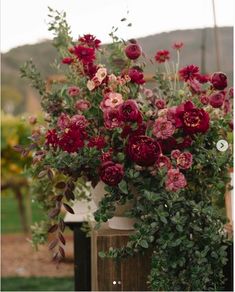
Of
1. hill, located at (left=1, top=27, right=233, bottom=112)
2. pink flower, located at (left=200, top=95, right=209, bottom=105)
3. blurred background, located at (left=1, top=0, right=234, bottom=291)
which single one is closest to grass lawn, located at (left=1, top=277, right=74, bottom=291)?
blurred background, located at (left=1, top=0, right=234, bottom=291)

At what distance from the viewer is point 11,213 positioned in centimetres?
436

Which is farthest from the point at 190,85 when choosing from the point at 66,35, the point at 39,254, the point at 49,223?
the point at 39,254

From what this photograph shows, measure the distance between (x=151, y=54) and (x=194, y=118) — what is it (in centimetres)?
137

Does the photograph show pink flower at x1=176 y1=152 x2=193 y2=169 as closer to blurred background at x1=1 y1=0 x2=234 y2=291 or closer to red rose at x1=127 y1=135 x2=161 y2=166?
red rose at x1=127 y1=135 x2=161 y2=166

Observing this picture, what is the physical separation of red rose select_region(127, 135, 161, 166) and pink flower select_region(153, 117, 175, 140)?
0.06 metres

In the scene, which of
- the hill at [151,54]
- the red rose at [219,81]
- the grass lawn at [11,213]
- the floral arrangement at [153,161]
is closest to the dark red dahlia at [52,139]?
the floral arrangement at [153,161]

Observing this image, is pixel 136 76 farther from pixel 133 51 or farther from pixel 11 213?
pixel 11 213

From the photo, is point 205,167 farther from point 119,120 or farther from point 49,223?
point 49,223

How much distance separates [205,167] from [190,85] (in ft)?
0.82

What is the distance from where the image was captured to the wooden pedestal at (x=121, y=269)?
1.59 meters

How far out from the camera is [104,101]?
1466 millimetres

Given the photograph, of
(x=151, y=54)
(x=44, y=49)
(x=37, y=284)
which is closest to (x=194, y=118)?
(x=151, y=54)

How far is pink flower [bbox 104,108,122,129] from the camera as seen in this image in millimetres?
1426

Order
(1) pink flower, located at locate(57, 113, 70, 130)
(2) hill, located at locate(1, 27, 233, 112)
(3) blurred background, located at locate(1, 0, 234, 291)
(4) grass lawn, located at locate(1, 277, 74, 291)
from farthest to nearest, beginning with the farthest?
1. (4) grass lawn, located at locate(1, 277, 74, 291)
2. (2) hill, located at locate(1, 27, 233, 112)
3. (3) blurred background, located at locate(1, 0, 234, 291)
4. (1) pink flower, located at locate(57, 113, 70, 130)
